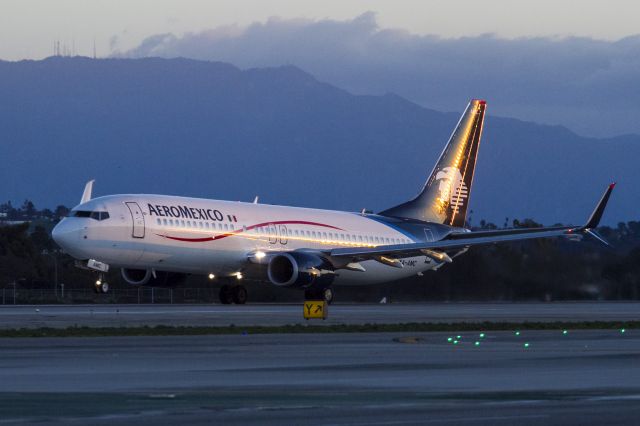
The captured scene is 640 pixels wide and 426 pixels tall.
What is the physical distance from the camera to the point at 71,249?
4503 cm

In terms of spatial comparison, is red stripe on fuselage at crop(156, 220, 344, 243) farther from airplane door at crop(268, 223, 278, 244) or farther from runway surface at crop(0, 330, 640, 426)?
runway surface at crop(0, 330, 640, 426)

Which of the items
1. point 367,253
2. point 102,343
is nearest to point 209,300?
point 367,253

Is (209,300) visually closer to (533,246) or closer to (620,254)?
(533,246)

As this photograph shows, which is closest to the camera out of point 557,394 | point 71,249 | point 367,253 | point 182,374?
point 557,394

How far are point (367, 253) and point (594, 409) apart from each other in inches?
1441

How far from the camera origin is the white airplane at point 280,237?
4553 centimetres

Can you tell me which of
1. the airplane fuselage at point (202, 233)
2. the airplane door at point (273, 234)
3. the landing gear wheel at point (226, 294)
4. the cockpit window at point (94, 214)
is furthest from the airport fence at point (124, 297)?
the cockpit window at point (94, 214)

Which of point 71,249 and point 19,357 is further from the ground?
point 71,249

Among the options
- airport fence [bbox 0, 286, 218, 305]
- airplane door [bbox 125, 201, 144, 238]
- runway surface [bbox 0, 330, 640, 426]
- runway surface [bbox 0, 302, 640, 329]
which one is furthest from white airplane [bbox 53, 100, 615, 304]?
runway surface [bbox 0, 330, 640, 426]

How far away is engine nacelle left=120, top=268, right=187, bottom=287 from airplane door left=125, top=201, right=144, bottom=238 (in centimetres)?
345

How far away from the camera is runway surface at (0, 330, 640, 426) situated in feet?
45.2

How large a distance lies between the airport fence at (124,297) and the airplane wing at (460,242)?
11715 millimetres

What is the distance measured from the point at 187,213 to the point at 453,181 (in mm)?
16327

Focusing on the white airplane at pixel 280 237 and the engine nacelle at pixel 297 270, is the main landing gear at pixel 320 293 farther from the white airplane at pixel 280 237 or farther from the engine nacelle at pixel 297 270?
the engine nacelle at pixel 297 270
